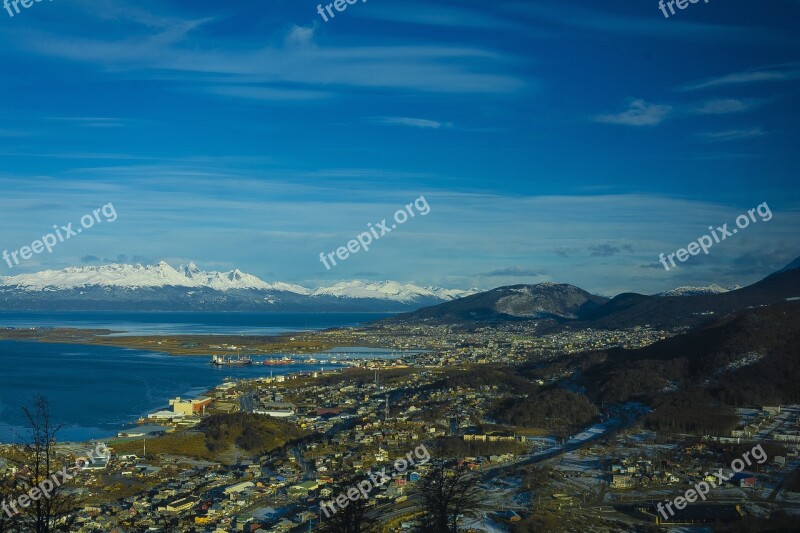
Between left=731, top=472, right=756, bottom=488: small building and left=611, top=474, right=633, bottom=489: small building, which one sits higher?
left=611, top=474, right=633, bottom=489: small building

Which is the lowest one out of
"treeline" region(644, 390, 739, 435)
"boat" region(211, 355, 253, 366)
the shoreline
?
"treeline" region(644, 390, 739, 435)

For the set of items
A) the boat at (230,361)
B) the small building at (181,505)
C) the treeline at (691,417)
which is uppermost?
the boat at (230,361)

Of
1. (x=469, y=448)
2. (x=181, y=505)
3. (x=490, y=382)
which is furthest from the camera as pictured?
(x=490, y=382)

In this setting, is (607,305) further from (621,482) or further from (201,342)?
(621,482)

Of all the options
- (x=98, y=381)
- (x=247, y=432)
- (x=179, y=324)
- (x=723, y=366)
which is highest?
(x=179, y=324)

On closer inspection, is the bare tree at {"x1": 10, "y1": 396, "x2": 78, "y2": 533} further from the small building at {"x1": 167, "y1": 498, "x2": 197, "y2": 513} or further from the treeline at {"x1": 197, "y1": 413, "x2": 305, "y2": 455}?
the treeline at {"x1": 197, "y1": 413, "x2": 305, "y2": 455}

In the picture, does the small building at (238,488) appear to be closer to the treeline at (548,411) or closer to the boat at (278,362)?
the treeline at (548,411)

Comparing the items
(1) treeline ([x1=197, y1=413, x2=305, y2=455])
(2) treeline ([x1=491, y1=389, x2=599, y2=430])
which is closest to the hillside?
(2) treeline ([x1=491, y1=389, x2=599, y2=430])

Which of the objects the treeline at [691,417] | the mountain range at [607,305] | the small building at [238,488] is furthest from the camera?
the mountain range at [607,305]

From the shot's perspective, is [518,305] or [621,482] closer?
[621,482]

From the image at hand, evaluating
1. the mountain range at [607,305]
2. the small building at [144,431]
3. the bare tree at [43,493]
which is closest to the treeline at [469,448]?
the small building at [144,431]

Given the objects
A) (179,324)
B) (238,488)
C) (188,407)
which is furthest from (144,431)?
(179,324)

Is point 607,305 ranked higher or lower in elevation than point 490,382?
higher

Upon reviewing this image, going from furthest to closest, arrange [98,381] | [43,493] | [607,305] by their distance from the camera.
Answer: [607,305] < [98,381] < [43,493]
